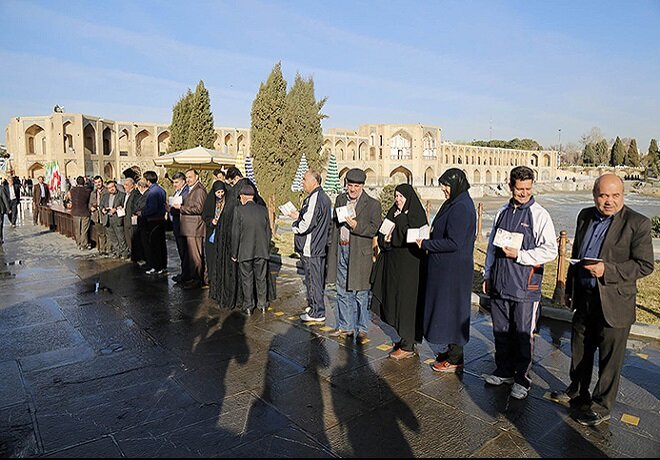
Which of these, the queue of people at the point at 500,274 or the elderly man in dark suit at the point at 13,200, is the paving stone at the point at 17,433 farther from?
the elderly man in dark suit at the point at 13,200

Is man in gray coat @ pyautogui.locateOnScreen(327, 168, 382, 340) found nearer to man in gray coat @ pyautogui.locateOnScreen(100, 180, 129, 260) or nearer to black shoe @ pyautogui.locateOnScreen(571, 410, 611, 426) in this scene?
black shoe @ pyautogui.locateOnScreen(571, 410, 611, 426)

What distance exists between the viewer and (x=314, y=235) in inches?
213

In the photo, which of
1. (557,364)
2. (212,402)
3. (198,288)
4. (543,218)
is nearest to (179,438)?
(212,402)

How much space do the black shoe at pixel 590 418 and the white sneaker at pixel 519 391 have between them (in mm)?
383

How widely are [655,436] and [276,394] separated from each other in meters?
2.51

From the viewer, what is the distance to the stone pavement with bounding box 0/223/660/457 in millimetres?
2980

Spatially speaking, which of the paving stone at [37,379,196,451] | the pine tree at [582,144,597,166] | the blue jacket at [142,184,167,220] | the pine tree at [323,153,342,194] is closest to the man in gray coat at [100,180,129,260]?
the blue jacket at [142,184,167,220]

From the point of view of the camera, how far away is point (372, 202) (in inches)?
188

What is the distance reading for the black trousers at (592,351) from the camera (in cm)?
322

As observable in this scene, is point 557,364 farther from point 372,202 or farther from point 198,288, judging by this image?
point 198,288

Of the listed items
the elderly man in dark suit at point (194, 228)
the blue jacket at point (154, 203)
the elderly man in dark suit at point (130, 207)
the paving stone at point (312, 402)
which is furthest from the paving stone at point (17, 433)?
the elderly man in dark suit at point (130, 207)

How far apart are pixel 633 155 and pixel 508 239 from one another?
10869cm

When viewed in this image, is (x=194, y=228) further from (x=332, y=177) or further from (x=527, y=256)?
(x=332, y=177)

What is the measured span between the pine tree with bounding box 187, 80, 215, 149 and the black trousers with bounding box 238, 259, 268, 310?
1578cm
